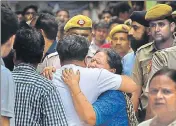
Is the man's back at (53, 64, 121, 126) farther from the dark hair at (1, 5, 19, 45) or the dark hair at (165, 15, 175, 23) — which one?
the dark hair at (165, 15, 175, 23)

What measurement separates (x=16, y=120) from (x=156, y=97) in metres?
0.91

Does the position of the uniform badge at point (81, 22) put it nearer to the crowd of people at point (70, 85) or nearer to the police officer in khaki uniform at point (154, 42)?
the police officer in khaki uniform at point (154, 42)

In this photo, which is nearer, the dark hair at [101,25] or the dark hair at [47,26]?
the dark hair at [47,26]

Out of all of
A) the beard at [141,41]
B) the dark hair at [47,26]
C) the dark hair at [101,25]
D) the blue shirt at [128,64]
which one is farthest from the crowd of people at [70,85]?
the dark hair at [101,25]

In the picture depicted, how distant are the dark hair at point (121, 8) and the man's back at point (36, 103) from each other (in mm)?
5866

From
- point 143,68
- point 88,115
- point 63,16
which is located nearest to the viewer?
point 88,115

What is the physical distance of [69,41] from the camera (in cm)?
418

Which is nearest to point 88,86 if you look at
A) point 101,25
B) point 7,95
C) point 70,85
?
point 70,85

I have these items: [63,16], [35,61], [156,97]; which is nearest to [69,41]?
[35,61]

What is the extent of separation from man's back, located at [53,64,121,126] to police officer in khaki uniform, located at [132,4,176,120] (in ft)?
4.15

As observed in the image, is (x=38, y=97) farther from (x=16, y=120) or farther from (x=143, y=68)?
(x=143, y=68)

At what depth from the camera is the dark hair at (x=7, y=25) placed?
11.3ft

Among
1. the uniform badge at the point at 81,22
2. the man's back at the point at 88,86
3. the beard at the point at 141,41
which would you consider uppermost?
the uniform badge at the point at 81,22

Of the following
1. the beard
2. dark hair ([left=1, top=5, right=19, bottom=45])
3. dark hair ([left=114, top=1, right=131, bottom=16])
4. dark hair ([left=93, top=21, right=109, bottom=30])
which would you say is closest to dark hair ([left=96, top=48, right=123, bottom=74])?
dark hair ([left=1, top=5, right=19, bottom=45])
